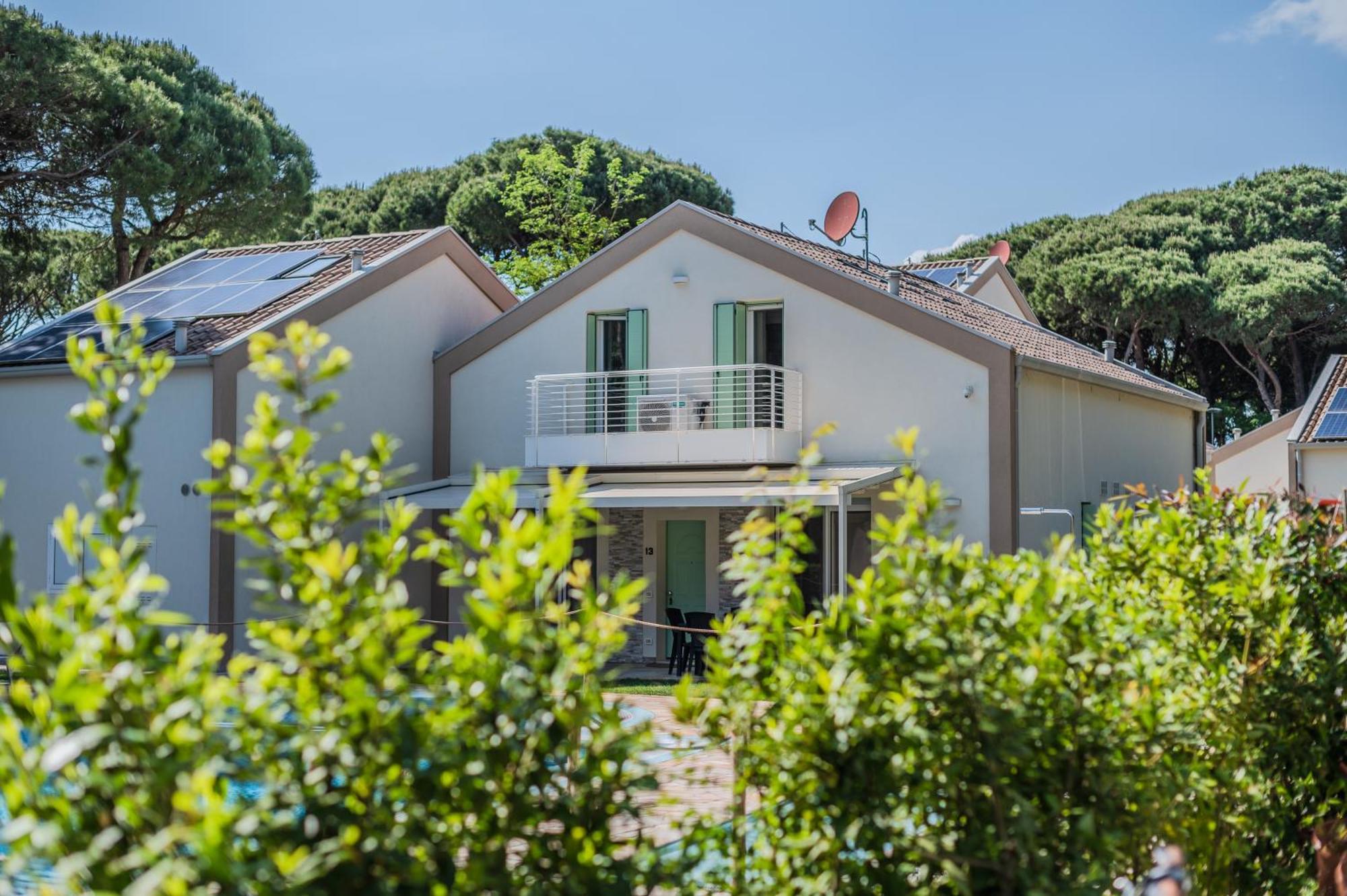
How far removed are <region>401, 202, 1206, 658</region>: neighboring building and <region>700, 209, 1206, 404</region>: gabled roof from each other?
167mm

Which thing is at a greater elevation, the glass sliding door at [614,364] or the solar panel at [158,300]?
the solar panel at [158,300]

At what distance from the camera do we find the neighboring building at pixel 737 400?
831 inches

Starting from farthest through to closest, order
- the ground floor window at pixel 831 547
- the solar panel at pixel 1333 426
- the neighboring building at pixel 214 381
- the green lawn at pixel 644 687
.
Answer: the solar panel at pixel 1333 426
the ground floor window at pixel 831 547
the neighboring building at pixel 214 381
the green lawn at pixel 644 687

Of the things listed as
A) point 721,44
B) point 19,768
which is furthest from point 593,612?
point 721,44

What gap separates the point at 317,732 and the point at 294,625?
402 millimetres

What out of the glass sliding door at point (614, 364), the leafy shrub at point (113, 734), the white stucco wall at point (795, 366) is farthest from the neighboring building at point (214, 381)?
the leafy shrub at point (113, 734)

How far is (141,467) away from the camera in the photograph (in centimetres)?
2234

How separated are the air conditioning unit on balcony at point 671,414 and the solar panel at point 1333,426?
42.5 ft

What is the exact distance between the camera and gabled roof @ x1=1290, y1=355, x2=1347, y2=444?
26.4 m

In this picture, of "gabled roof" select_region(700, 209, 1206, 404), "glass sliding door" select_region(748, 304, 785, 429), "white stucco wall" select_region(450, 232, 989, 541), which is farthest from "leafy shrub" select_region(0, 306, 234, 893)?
"glass sliding door" select_region(748, 304, 785, 429)

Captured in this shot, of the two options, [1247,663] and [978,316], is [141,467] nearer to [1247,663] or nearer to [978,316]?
[978,316]

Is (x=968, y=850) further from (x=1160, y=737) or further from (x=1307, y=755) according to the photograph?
(x=1307, y=755)

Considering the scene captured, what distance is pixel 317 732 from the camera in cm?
310

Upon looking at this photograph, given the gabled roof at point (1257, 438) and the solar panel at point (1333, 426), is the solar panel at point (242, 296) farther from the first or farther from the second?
the gabled roof at point (1257, 438)
